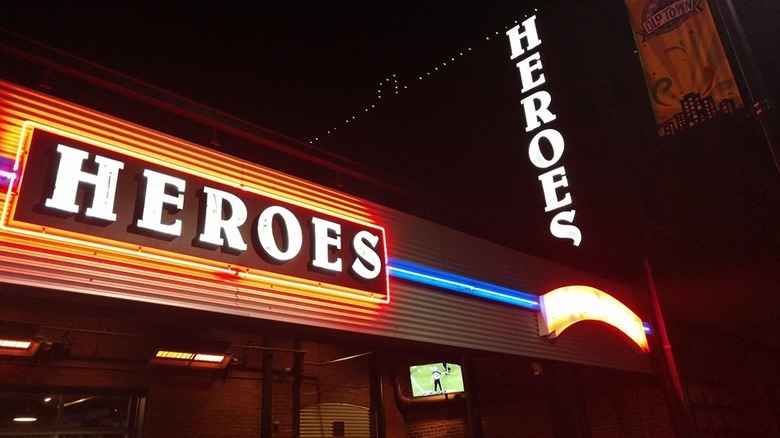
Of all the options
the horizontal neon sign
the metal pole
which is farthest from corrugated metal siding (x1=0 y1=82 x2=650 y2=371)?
the metal pole

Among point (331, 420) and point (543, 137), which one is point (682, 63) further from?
point (331, 420)

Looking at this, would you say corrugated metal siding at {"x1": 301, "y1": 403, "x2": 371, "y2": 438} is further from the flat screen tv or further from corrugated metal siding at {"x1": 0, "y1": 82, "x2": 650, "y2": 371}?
corrugated metal siding at {"x1": 0, "y1": 82, "x2": 650, "y2": 371}

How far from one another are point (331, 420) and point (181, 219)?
32.6 ft

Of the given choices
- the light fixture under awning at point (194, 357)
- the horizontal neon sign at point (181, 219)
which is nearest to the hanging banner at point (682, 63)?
the horizontal neon sign at point (181, 219)

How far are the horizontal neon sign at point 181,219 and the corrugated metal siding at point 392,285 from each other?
0.15 m

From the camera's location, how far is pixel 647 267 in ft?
36.2

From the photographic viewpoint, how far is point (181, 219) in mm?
5250

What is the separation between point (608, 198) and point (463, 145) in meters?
4.51

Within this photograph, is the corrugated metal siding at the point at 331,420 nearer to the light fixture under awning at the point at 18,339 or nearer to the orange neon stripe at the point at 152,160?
the light fixture under awning at the point at 18,339

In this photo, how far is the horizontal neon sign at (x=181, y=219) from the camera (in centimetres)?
455

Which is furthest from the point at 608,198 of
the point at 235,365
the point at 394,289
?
the point at 235,365

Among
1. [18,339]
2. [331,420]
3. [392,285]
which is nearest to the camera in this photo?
[392,285]

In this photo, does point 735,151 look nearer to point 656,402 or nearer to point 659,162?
point 659,162

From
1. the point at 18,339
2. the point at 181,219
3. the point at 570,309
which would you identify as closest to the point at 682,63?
the point at 570,309
